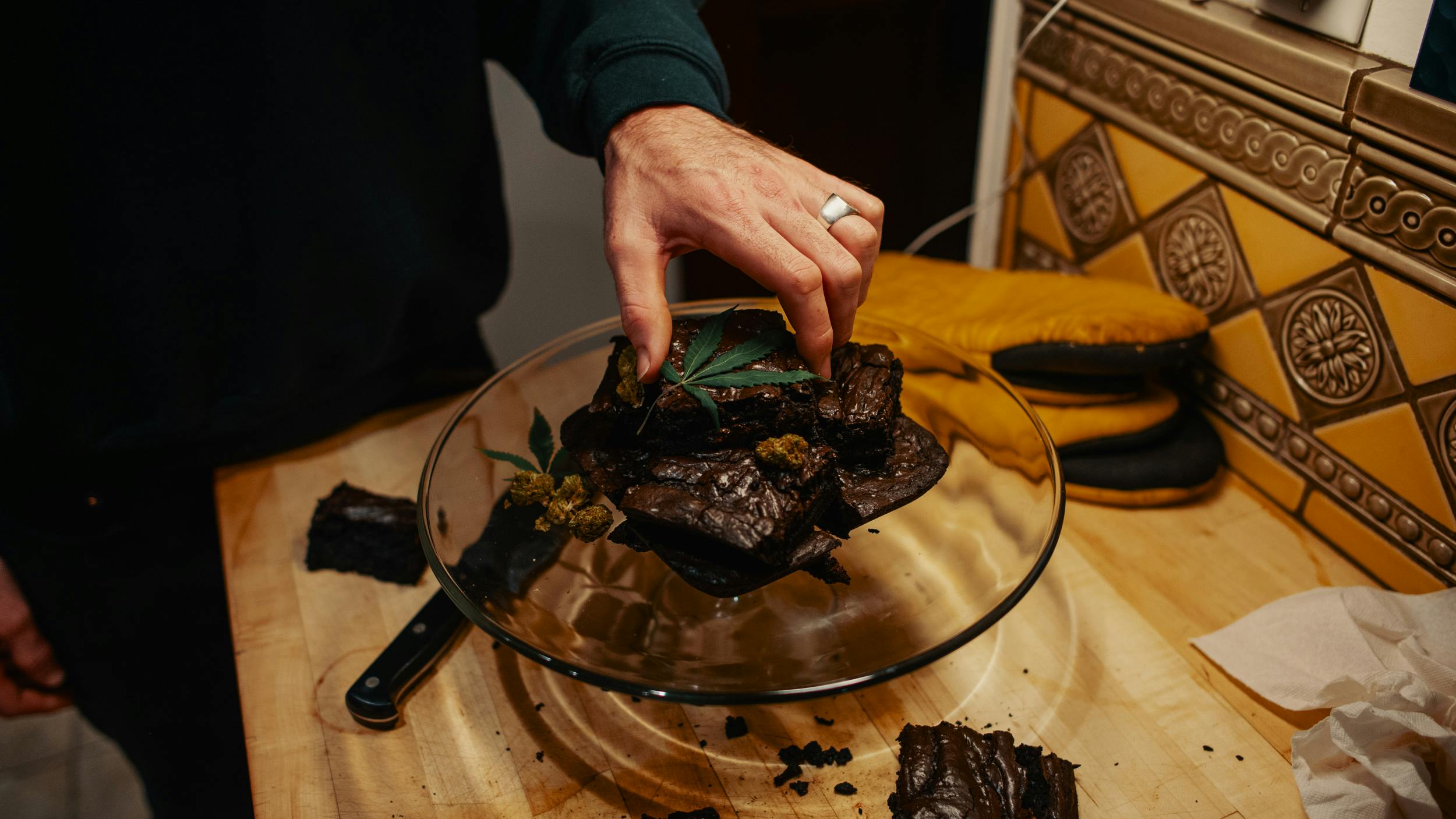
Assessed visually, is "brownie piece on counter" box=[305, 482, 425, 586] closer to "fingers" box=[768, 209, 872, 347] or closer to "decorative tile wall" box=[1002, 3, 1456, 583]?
"fingers" box=[768, 209, 872, 347]

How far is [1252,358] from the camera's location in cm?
123

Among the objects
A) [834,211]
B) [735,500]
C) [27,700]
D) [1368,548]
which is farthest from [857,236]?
[27,700]

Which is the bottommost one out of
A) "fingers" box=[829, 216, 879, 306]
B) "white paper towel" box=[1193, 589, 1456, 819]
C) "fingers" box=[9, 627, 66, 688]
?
"fingers" box=[9, 627, 66, 688]

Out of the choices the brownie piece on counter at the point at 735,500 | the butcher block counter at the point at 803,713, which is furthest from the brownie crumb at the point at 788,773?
the brownie piece on counter at the point at 735,500

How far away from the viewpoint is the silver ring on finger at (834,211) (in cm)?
93

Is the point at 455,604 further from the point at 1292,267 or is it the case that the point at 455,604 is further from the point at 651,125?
the point at 1292,267

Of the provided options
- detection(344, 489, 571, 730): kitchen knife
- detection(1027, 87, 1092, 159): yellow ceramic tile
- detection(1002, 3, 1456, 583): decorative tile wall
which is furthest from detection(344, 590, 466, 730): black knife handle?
detection(1027, 87, 1092, 159): yellow ceramic tile

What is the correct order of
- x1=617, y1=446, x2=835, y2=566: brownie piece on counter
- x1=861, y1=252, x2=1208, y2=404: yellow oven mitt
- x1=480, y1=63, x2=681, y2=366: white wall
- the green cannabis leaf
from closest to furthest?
x1=617, y1=446, x2=835, y2=566: brownie piece on counter < the green cannabis leaf < x1=861, y1=252, x2=1208, y2=404: yellow oven mitt < x1=480, y1=63, x2=681, y2=366: white wall

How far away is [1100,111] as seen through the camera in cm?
139

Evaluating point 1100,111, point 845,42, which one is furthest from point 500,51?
point 1100,111

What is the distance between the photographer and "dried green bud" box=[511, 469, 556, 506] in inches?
36.5

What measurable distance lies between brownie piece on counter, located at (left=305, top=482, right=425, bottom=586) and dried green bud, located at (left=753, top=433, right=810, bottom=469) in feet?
1.78

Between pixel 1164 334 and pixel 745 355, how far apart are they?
2.11 feet

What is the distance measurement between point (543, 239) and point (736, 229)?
139 centimetres
